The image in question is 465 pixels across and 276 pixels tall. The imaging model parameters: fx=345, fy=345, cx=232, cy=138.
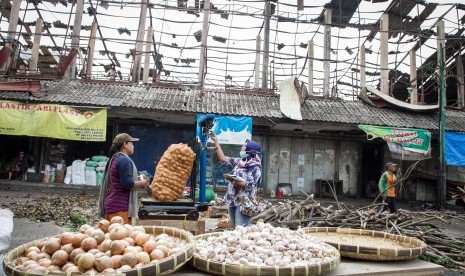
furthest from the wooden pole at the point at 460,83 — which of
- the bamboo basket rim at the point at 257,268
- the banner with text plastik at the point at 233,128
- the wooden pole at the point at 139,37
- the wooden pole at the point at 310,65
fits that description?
the bamboo basket rim at the point at 257,268

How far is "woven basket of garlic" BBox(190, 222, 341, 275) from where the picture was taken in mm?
2307

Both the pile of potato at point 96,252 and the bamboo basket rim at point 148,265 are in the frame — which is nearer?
the bamboo basket rim at point 148,265

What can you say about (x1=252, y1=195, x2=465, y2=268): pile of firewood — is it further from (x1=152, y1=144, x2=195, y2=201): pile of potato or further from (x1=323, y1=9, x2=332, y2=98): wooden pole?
(x1=323, y1=9, x2=332, y2=98): wooden pole

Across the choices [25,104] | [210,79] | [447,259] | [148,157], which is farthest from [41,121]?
[447,259]

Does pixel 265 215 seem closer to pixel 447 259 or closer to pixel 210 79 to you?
pixel 447 259

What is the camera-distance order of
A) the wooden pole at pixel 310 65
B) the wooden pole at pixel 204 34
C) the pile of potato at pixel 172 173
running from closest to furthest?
the pile of potato at pixel 172 173
the wooden pole at pixel 204 34
the wooden pole at pixel 310 65

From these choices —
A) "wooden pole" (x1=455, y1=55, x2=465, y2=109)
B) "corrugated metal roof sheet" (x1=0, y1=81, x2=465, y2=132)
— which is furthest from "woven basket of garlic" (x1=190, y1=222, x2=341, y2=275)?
"wooden pole" (x1=455, y1=55, x2=465, y2=109)

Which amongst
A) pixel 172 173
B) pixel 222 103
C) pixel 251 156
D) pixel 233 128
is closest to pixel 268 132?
pixel 222 103

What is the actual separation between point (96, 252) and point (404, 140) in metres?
12.7

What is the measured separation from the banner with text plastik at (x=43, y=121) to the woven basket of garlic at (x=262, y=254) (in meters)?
10.3

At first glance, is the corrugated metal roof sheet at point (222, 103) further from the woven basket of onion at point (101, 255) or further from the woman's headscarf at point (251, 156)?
the woven basket of onion at point (101, 255)

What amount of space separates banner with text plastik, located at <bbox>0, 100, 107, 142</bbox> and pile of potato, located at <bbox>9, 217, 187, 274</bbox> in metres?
10.3

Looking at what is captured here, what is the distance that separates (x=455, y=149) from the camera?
13.1m

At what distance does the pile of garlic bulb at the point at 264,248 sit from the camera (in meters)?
2.47
